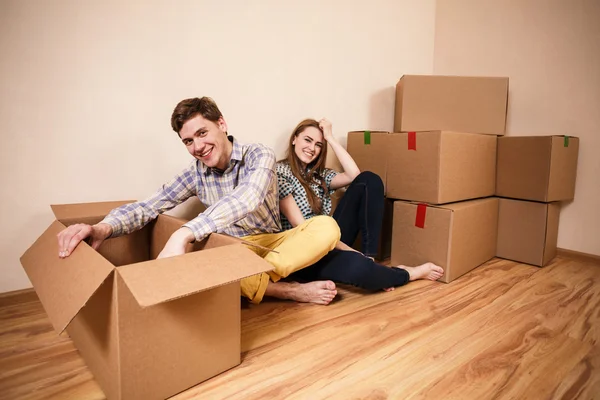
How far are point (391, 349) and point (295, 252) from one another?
359mm

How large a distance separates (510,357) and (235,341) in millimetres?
653

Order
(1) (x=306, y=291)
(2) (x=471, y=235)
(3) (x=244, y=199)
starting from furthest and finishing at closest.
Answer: (2) (x=471, y=235) → (1) (x=306, y=291) → (3) (x=244, y=199)

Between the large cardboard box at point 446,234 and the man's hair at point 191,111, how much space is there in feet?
2.85

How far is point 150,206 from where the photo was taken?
3.62 feet

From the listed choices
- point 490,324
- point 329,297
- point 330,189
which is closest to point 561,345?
point 490,324

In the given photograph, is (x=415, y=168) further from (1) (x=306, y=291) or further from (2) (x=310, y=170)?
(1) (x=306, y=291)

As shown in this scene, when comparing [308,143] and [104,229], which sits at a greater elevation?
[308,143]

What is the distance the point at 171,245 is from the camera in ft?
2.72

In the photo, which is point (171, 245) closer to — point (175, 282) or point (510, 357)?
point (175, 282)

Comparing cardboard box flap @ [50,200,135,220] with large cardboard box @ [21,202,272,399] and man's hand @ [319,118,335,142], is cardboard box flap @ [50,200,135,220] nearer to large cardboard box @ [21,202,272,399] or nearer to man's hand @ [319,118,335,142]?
large cardboard box @ [21,202,272,399]

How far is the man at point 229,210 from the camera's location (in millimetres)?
896

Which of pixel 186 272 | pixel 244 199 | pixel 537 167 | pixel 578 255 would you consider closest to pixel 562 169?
pixel 537 167

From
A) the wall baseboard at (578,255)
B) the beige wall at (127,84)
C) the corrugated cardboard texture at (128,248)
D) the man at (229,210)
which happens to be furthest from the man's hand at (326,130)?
the wall baseboard at (578,255)

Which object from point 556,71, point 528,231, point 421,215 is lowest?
point 528,231
